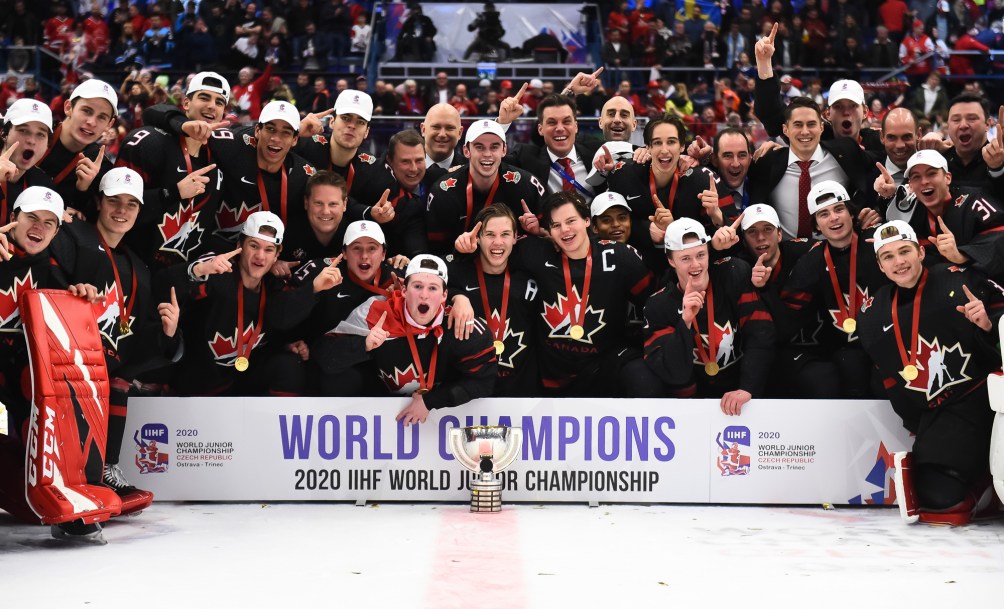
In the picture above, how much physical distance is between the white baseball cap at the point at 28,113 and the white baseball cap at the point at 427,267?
8.00 ft

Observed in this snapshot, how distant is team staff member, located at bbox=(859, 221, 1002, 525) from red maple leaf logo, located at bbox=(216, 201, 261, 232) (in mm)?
4284

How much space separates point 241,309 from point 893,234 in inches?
164

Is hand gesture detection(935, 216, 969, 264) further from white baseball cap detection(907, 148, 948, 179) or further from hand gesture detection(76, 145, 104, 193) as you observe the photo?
hand gesture detection(76, 145, 104, 193)

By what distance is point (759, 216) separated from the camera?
738 centimetres

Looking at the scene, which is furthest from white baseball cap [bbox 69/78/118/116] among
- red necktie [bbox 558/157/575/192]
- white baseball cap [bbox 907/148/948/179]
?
white baseball cap [bbox 907/148/948/179]

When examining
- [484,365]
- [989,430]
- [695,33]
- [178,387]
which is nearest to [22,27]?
[695,33]

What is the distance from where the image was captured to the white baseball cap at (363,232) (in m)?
7.12

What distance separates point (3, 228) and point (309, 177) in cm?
224

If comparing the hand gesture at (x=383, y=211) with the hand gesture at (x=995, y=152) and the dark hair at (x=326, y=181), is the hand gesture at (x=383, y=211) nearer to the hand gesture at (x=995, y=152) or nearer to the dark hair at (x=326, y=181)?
the dark hair at (x=326, y=181)

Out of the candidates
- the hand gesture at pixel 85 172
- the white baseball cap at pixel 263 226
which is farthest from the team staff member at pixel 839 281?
the hand gesture at pixel 85 172

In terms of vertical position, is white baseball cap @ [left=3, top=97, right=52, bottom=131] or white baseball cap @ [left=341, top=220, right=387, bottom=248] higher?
white baseball cap @ [left=3, top=97, right=52, bottom=131]

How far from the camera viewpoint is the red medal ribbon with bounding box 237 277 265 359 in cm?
704

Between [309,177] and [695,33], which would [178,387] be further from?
[695,33]

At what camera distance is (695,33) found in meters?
19.8
